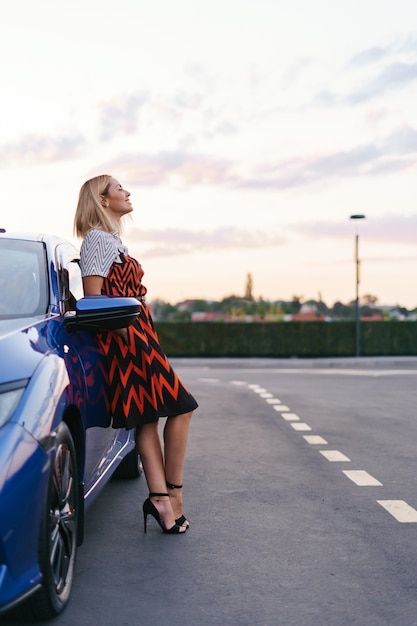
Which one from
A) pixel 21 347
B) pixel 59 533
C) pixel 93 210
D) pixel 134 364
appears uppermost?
pixel 93 210

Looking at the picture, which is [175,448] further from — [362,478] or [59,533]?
[362,478]

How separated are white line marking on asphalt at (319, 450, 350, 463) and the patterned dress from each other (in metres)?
3.34

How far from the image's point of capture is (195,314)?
135375 mm

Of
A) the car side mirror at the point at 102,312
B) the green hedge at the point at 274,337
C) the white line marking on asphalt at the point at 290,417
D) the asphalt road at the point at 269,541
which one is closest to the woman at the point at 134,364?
the asphalt road at the point at 269,541

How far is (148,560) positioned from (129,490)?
207 centimetres

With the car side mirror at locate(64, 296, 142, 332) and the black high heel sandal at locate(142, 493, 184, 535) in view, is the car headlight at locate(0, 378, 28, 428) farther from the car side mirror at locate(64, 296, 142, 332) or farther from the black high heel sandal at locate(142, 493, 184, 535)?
the black high heel sandal at locate(142, 493, 184, 535)

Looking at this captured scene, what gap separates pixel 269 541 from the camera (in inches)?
206

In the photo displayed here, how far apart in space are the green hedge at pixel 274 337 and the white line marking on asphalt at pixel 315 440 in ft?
92.0

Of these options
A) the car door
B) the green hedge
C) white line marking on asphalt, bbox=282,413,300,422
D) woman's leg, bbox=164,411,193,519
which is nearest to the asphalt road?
woman's leg, bbox=164,411,193,519

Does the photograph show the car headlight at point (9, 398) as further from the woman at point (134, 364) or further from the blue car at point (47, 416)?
the woman at point (134, 364)

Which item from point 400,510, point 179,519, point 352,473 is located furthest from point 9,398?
point 352,473

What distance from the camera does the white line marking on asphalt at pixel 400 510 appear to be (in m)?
5.80

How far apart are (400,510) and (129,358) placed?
212 centimetres

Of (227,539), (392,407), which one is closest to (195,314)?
(392,407)
